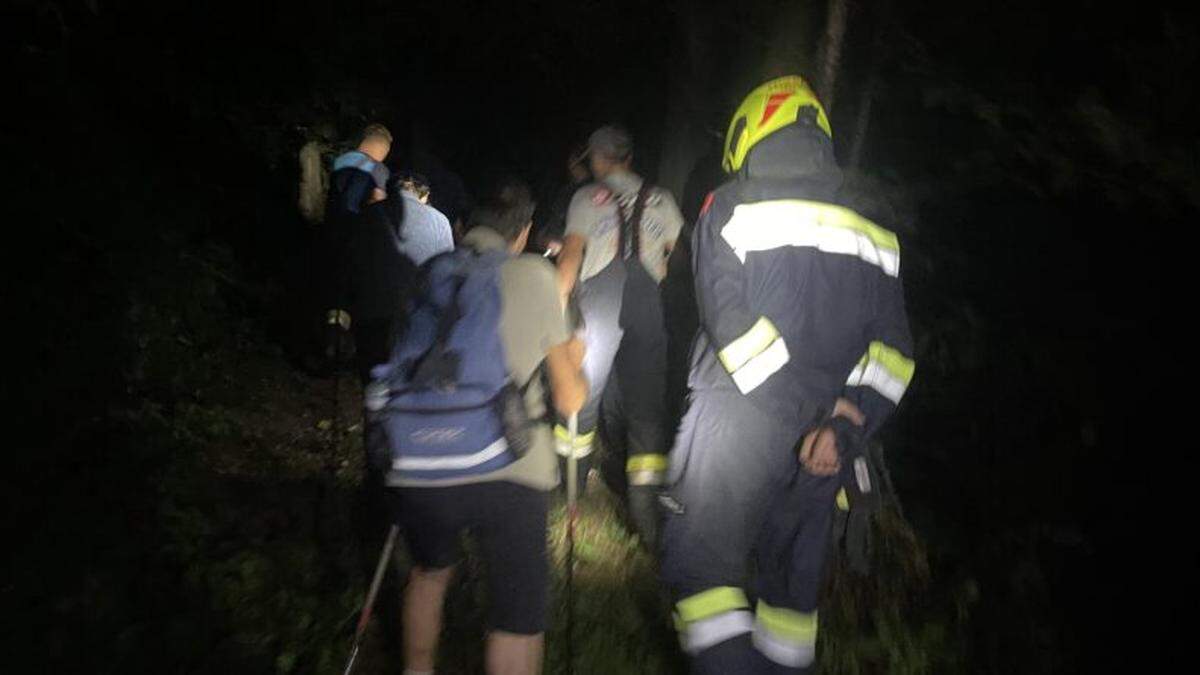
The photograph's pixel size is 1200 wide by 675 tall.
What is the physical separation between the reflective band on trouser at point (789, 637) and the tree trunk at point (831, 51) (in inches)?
83.1

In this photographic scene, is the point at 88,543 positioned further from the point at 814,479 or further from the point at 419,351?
the point at 814,479

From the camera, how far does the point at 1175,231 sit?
311 cm

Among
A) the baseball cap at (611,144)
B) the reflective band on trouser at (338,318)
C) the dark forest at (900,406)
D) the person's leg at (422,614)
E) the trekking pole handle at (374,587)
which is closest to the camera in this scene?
the person's leg at (422,614)

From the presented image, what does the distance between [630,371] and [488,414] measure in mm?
1677

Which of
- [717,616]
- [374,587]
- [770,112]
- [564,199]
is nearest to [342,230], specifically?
[564,199]

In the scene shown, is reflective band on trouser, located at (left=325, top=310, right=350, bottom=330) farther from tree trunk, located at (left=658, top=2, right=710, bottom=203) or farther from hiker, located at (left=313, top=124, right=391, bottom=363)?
tree trunk, located at (left=658, top=2, right=710, bottom=203)

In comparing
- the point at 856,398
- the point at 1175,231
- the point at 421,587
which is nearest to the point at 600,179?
the point at 856,398

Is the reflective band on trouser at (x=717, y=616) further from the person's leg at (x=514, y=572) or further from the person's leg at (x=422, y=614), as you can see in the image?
the person's leg at (x=422, y=614)

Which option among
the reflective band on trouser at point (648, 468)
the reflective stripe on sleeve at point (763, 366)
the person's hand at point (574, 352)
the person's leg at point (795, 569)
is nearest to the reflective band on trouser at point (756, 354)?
the reflective stripe on sleeve at point (763, 366)

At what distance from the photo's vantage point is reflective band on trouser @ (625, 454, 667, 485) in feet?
14.3

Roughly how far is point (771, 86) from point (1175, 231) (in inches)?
57.3

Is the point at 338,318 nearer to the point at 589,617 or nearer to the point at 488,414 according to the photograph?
the point at 589,617

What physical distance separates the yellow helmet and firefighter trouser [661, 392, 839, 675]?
32.0 inches

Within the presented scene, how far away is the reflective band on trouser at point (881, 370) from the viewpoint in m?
2.94
